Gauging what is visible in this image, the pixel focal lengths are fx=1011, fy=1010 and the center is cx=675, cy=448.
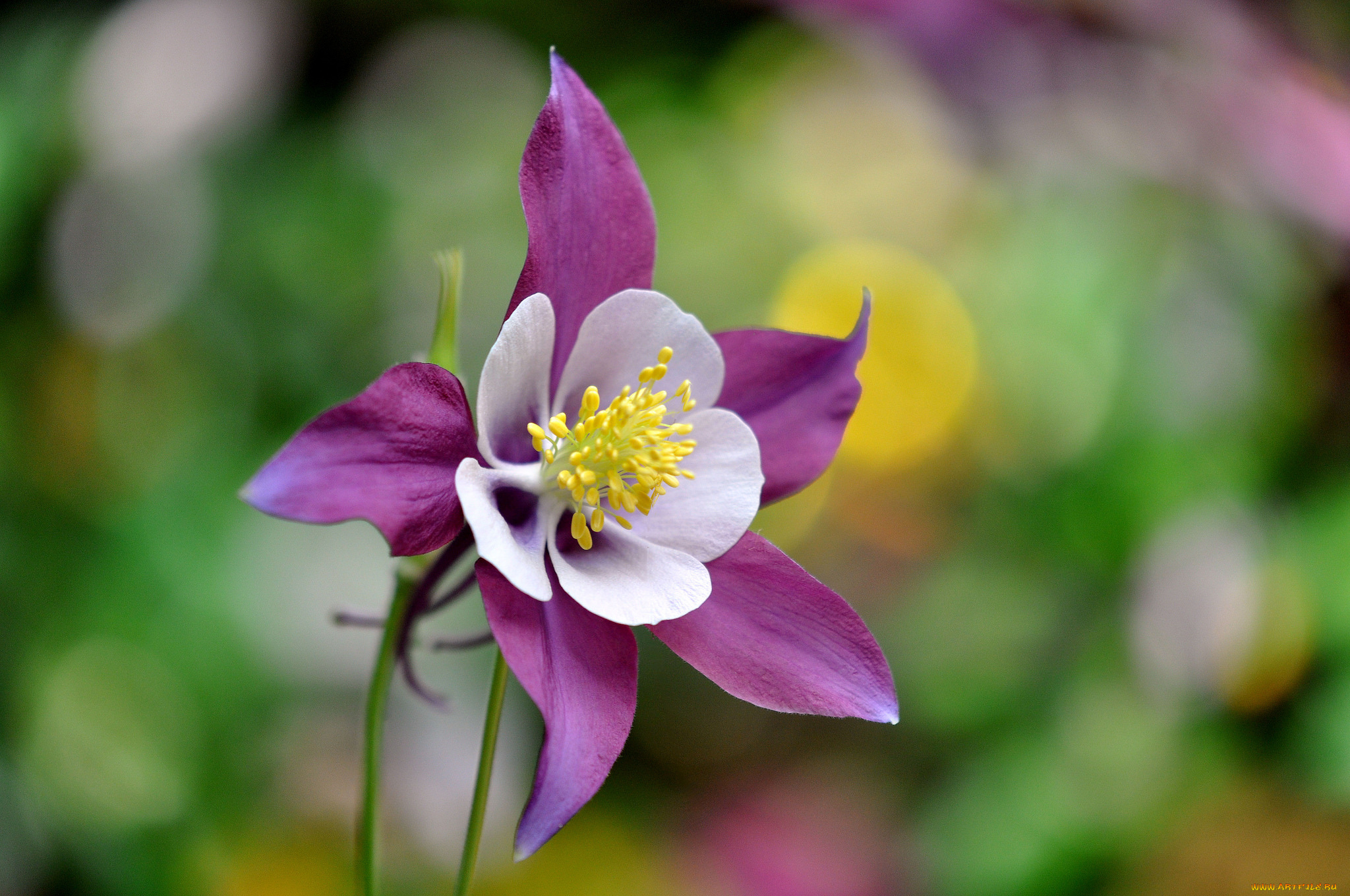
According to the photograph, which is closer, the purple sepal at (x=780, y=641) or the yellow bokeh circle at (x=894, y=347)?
the purple sepal at (x=780, y=641)

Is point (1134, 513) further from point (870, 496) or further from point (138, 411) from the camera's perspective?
point (138, 411)

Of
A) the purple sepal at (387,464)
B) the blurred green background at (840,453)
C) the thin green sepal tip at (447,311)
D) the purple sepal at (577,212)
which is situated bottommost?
the blurred green background at (840,453)

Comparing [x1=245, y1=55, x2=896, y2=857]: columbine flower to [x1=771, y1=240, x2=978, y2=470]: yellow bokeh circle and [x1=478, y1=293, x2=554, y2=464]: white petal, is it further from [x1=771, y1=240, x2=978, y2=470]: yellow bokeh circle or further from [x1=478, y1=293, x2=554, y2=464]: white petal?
[x1=771, y1=240, x2=978, y2=470]: yellow bokeh circle

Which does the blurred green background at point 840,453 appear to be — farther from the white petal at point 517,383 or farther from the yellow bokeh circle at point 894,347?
the white petal at point 517,383

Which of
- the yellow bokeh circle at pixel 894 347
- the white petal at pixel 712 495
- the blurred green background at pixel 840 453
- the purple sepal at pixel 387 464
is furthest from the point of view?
the yellow bokeh circle at pixel 894 347

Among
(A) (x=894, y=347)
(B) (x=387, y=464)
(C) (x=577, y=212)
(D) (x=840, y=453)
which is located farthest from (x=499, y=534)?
(A) (x=894, y=347)

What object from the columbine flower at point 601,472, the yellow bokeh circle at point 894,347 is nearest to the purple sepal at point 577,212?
the columbine flower at point 601,472

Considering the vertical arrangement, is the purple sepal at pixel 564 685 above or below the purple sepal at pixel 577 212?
below
